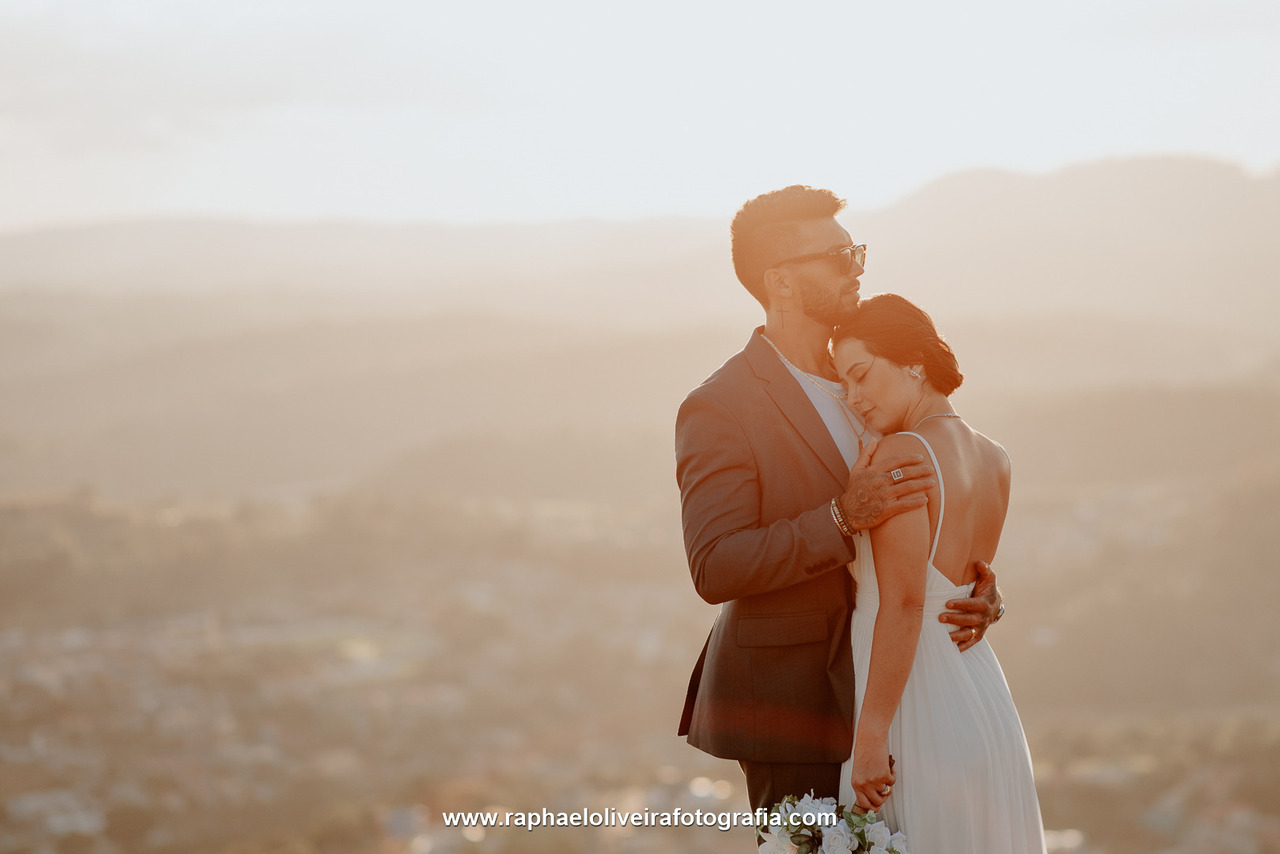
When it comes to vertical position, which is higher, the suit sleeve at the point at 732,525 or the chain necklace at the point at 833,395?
the chain necklace at the point at 833,395

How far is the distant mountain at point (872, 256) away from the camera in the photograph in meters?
69.4

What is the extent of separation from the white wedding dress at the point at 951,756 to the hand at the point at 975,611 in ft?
0.08

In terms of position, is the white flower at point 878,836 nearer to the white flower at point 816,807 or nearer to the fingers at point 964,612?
the white flower at point 816,807

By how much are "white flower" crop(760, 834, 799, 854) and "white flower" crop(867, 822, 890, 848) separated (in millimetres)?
194

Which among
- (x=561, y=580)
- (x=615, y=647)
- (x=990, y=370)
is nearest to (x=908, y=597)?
(x=615, y=647)

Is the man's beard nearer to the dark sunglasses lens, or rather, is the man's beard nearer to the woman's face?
the dark sunglasses lens

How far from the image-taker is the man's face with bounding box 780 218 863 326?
3084mm

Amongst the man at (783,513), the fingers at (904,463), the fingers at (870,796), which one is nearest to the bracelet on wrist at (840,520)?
the man at (783,513)

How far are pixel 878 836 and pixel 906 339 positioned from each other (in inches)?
49.9

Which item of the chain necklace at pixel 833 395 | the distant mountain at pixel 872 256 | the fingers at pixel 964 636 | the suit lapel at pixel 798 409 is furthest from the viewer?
the distant mountain at pixel 872 256

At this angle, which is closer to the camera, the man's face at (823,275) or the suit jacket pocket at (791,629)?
the suit jacket pocket at (791,629)

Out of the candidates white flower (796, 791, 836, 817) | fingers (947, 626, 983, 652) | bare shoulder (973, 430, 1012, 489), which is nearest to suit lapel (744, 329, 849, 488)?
bare shoulder (973, 430, 1012, 489)

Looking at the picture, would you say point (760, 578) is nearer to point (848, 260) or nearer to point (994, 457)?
point (994, 457)

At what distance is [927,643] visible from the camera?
286cm
